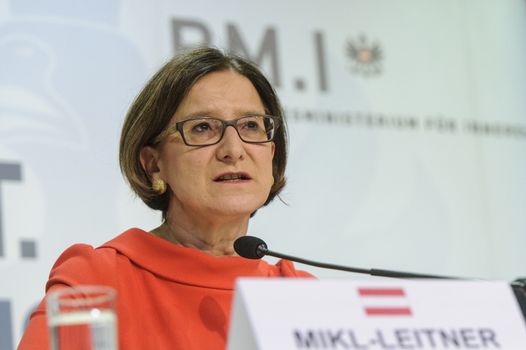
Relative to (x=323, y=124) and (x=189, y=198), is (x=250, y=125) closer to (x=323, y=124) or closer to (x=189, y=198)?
(x=189, y=198)

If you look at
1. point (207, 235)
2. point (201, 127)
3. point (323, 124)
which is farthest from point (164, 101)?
point (323, 124)

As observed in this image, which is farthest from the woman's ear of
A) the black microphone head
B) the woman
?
the black microphone head

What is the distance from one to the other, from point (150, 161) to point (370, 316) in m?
1.22

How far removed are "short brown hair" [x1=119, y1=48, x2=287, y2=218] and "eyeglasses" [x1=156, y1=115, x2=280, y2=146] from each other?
0.05m

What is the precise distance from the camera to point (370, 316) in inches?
55.8

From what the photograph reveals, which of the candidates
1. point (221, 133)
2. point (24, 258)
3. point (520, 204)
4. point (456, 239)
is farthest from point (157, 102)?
point (520, 204)

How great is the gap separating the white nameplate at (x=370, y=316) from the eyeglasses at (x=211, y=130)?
0.98 meters

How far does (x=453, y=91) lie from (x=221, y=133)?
2284mm

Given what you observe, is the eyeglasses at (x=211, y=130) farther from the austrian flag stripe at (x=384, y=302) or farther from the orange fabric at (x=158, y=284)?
the austrian flag stripe at (x=384, y=302)

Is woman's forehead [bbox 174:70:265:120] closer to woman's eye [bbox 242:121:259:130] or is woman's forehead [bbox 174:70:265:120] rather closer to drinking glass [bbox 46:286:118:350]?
woman's eye [bbox 242:121:259:130]

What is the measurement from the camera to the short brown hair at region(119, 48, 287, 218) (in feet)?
8.02

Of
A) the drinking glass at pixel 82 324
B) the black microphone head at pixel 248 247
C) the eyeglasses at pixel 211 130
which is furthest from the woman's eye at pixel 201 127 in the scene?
the drinking glass at pixel 82 324

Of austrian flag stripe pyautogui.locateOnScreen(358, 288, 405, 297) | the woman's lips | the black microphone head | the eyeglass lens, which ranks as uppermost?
the eyeglass lens

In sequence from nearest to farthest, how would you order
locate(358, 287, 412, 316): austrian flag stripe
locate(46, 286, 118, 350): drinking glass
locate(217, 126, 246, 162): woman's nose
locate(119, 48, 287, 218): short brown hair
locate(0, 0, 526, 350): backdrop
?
locate(46, 286, 118, 350): drinking glass
locate(358, 287, 412, 316): austrian flag stripe
locate(217, 126, 246, 162): woman's nose
locate(119, 48, 287, 218): short brown hair
locate(0, 0, 526, 350): backdrop
